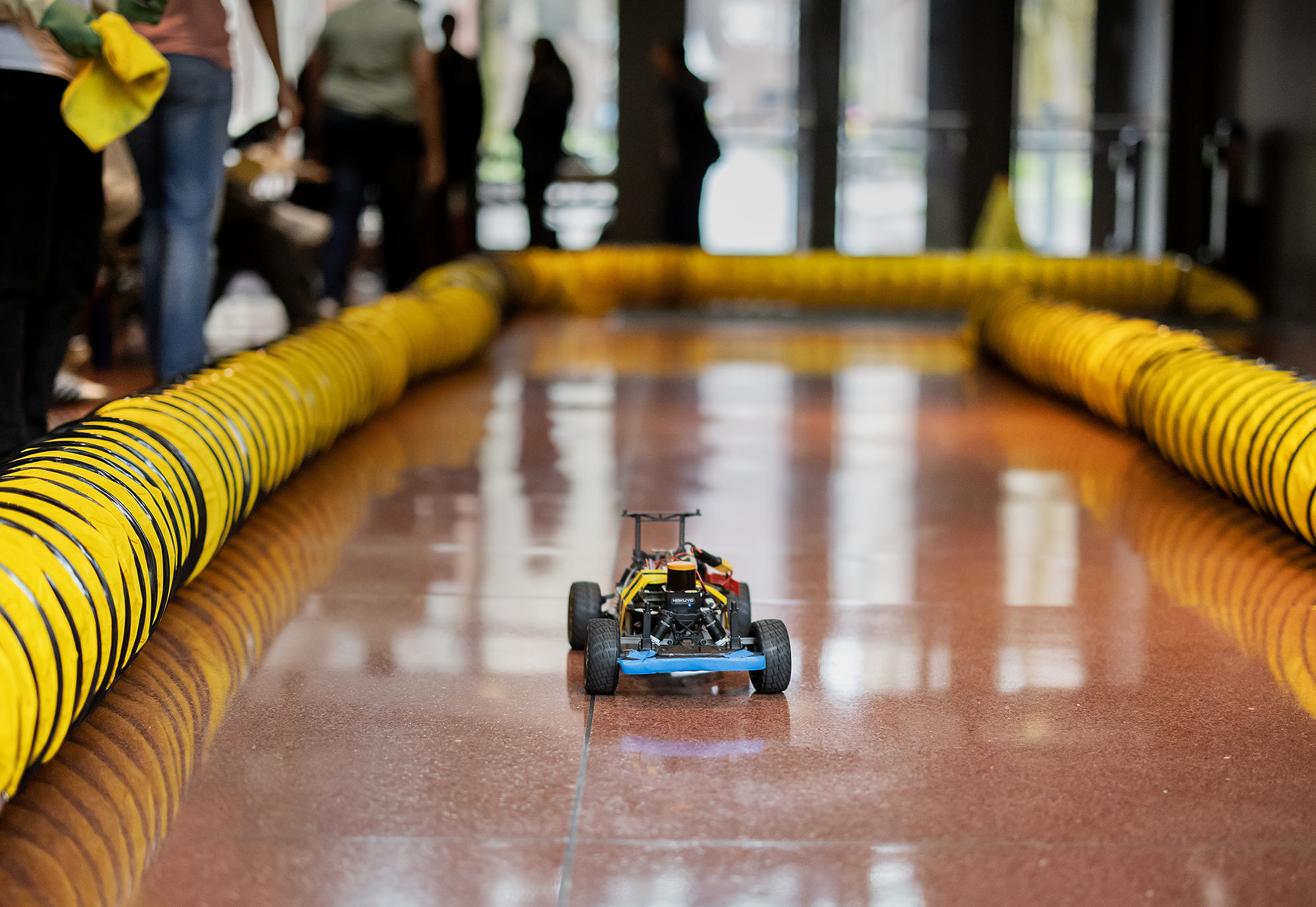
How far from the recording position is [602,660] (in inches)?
110

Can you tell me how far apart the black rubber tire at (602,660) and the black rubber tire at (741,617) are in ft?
1.11

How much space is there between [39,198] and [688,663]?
2308mm

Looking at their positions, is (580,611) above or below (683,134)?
below

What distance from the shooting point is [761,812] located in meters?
2.29

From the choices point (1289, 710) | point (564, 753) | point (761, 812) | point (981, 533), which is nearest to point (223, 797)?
point (564, 753)

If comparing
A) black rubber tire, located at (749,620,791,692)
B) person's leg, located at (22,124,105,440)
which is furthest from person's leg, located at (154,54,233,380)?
black rubber tire, located at (749,620,791,692)

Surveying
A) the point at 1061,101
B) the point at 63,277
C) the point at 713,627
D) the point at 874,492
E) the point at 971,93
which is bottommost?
the point at 874,492

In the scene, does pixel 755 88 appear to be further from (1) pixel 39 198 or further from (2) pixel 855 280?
(1) pixel 39 198

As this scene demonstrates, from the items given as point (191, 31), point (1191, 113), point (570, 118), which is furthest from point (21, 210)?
point (1191, 113)

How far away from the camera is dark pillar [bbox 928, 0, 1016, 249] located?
59.4 ft

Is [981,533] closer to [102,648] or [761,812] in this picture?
[761,812]

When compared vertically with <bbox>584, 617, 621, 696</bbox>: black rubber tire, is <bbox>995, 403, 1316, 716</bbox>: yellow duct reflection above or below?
below

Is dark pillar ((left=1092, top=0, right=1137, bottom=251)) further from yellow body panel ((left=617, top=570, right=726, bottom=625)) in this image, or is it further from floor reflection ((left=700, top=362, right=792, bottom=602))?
yellow body panel ((left=617, top=570, right=726, bottom=625))

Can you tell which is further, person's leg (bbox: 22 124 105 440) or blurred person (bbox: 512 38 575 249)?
blurred person (bbox: 512 38 575 249)
